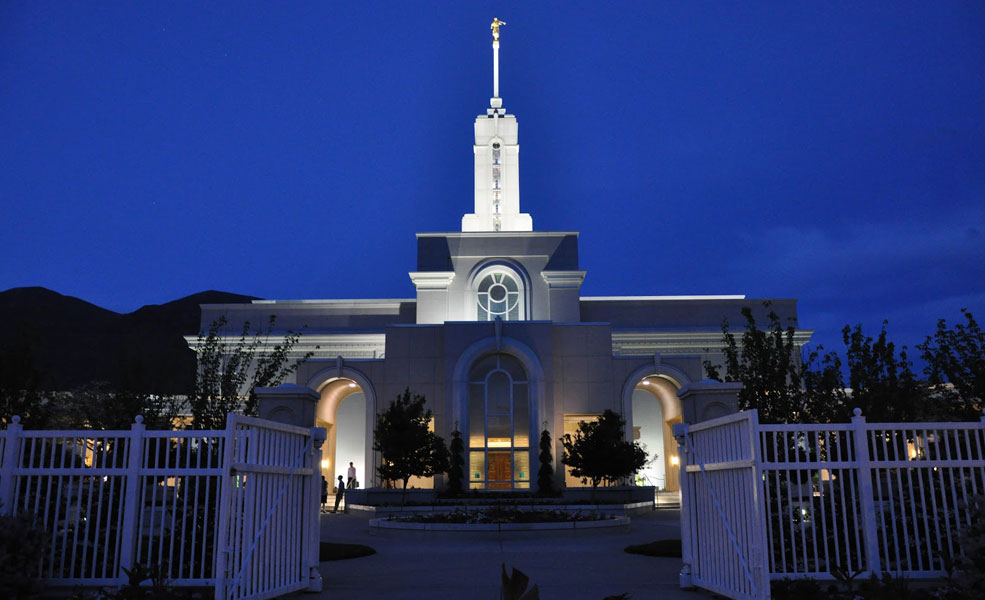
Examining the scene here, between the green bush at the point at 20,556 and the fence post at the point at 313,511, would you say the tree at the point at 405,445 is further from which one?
the green bush at the point at 20,556

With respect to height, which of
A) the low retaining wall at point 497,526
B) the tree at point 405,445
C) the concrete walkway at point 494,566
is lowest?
the concrete walkway at point 494,566

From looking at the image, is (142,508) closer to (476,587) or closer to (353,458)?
(476,587)

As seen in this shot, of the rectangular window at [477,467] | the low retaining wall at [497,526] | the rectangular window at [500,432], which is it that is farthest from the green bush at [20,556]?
the rectangular window at [500,432]

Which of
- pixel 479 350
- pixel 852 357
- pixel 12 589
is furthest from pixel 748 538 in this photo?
pixel 479 350

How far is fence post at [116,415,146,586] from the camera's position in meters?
7.52

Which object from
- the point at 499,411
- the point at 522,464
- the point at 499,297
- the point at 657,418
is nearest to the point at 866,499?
the point at 522,464

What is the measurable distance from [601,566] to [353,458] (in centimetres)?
A: 2768

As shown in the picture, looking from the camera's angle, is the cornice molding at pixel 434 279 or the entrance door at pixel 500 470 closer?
the entrance door at pixel 500 470

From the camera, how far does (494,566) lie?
10.7 m

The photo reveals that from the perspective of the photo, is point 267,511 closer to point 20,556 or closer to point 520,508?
point 20,556

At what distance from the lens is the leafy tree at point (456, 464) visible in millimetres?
26766

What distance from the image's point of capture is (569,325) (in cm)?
3014

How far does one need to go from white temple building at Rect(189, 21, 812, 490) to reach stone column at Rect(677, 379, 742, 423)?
666 inches

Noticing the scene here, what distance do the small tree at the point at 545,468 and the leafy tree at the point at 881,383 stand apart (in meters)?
14.3
